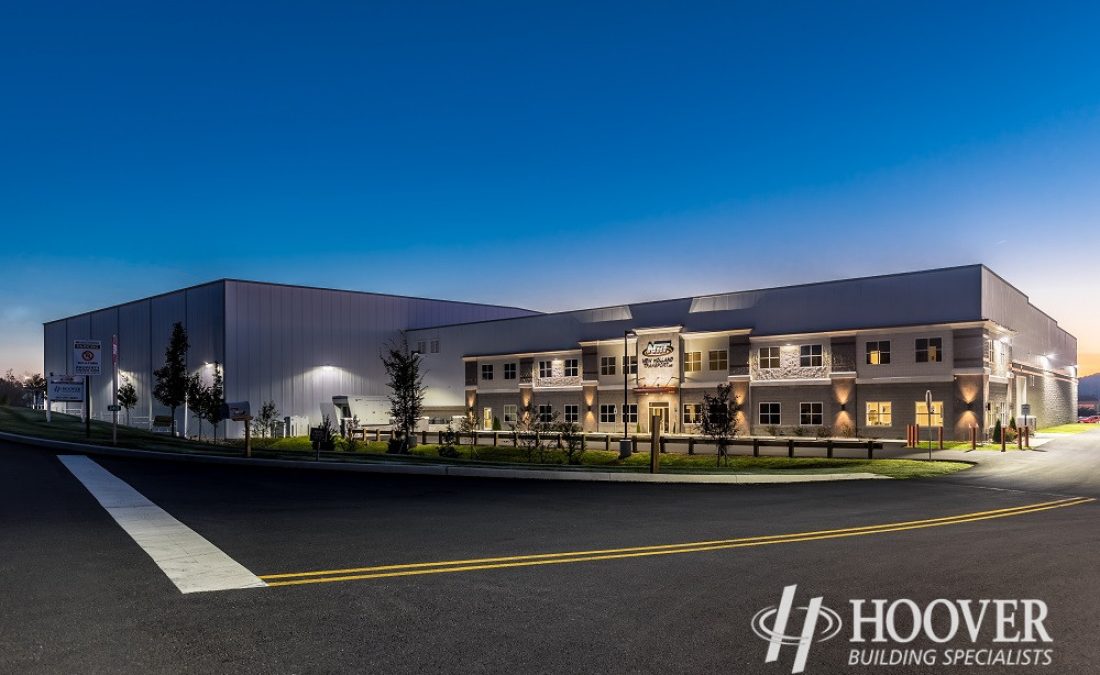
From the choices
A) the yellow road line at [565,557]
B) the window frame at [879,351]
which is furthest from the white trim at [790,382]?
the yellow road line at [565,557]

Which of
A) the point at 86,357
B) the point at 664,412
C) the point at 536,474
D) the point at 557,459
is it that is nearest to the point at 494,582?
the point at 536,474

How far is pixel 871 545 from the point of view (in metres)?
10.2

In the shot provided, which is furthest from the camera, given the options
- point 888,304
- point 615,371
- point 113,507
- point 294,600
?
point 615,371

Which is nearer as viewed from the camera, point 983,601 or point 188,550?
point 983,601

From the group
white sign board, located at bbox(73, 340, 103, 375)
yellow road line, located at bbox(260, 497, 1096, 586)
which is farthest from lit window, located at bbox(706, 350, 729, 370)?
yellow road line, located at bbox(260, 497, 1096, 586)

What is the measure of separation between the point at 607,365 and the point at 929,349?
67.2ft

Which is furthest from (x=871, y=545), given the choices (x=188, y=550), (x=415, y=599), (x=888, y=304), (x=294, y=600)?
(x=888, y=304)

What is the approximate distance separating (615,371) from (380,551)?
4339 cm

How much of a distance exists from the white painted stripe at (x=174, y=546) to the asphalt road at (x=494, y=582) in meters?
0.21

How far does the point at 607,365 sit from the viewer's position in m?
52.7

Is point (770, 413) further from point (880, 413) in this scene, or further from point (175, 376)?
point (175, 376)

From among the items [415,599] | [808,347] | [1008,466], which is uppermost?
[808,347]

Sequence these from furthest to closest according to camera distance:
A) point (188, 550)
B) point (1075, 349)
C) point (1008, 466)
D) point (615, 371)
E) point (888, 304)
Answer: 1. point (1075, 349)
2. point (615, 371)
3. point (888, 304)
4. point (1008, 466)
5. point (188, 550)

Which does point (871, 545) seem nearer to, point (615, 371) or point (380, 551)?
point (380, 551)
